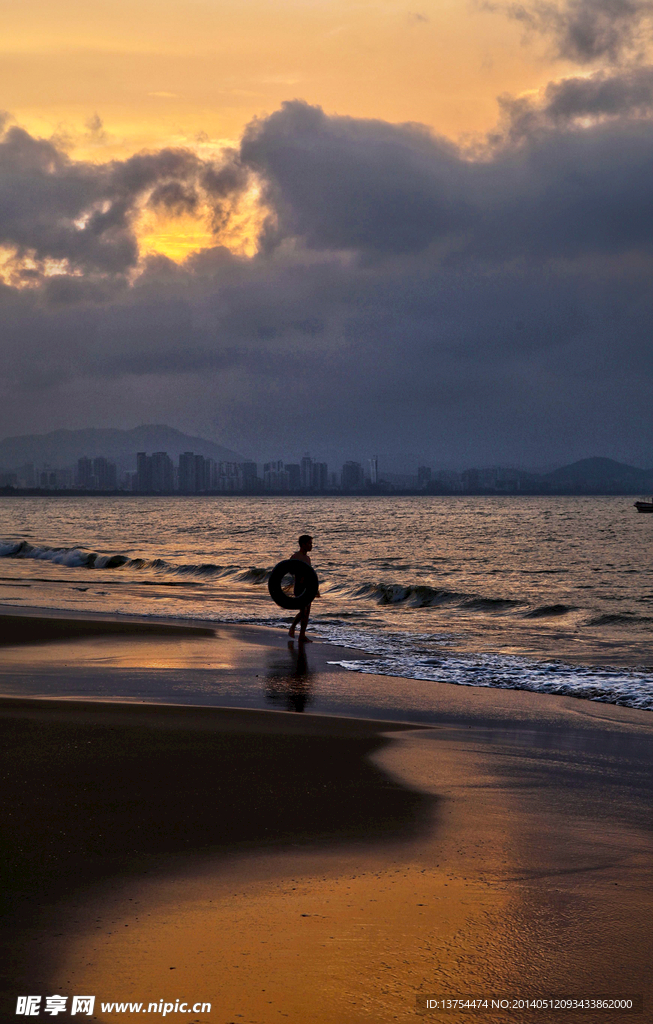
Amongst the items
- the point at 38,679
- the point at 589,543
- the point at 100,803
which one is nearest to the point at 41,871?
the point at 100,803

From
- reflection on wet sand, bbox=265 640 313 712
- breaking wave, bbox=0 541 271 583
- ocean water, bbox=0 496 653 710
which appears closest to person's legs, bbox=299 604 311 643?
reflection on wet sand, bbox=265 640 313 712

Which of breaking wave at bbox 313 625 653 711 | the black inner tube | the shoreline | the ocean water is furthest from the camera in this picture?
the black inner tube

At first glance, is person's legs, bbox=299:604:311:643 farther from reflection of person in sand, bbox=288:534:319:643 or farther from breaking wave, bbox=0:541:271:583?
breaking wave, bbox=0:541:271:583

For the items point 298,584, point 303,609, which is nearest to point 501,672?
point 303,609

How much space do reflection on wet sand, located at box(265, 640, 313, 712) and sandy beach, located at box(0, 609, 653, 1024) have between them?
2.46ft

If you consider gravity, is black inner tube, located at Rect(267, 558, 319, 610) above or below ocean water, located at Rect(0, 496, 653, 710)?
above

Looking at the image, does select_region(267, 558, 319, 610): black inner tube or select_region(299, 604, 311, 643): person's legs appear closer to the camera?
select_region(299, 604, 311, 643): person's legs

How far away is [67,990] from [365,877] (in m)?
1.81

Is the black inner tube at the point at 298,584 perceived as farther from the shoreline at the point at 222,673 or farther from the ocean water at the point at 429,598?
the ocean water at the point at 429,598

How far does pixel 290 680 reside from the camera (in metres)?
11.5

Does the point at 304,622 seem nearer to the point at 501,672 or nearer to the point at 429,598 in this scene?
the point at 501,672

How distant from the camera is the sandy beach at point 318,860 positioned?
3.60m

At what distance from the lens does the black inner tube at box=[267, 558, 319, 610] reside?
15.7m

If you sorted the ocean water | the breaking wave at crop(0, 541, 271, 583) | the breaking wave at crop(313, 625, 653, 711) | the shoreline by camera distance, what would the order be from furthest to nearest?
the breaking wave at crop(0, 541, 271, 583) → the ocean water → the breaking wave at crop(313, 625, 653, 711) → the shoreline
